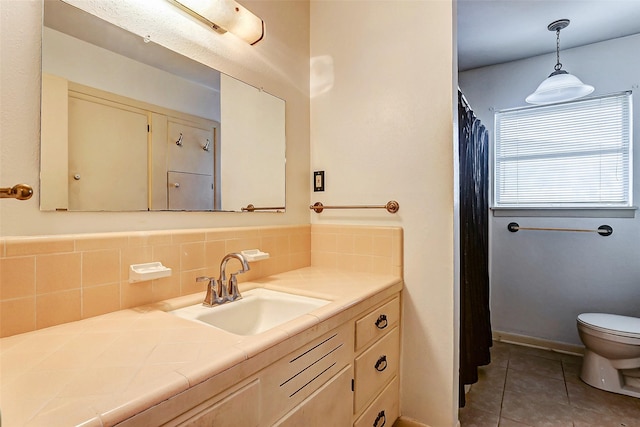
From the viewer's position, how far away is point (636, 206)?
233cm

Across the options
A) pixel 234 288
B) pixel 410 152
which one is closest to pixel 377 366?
pixel 234 288

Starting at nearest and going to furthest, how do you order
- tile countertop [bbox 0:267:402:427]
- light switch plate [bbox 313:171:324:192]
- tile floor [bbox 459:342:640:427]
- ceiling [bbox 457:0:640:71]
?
tile countertop [bbox 0:267:402:427] → tile floor [bbox 459:342:640:427] → light switch plate [bbox 313:171:324:192] → ceiling [bbox 457:0:640:71]

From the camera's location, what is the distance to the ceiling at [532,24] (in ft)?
6.73

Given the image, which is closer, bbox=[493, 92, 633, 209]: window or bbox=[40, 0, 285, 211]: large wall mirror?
bbox=[40, 0, 285, 211]: large wall mirror

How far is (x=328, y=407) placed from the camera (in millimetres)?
1049

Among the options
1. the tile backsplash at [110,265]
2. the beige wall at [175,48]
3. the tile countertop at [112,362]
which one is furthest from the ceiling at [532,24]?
the tile countertop at [112,362]

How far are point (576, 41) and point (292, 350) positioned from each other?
3.06 meters

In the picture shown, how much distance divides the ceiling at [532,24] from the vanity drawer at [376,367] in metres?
2.07

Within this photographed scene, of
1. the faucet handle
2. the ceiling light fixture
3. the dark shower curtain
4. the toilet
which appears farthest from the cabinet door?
the toilet

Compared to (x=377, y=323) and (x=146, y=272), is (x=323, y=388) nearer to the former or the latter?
(x=377, y=323)

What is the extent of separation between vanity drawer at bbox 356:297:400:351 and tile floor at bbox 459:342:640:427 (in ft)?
2.60

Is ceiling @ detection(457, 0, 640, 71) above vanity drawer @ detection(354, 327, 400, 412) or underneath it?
above

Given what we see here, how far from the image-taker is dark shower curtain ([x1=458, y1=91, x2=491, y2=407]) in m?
1.81

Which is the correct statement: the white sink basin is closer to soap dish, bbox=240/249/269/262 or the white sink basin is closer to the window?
soap dish, bbox=240/249/269/262
